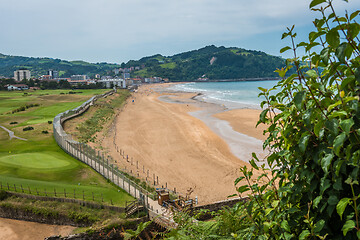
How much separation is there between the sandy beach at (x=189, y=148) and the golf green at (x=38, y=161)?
17.4ft

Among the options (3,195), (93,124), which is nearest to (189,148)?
(3,195)

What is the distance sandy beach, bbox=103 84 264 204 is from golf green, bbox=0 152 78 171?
5.30m

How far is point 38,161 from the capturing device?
87.4 feet

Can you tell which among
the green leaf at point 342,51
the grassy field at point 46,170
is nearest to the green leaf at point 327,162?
the green leaf at point 342,51

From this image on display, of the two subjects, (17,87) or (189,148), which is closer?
(189,148)

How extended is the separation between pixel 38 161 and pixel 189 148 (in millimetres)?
16614

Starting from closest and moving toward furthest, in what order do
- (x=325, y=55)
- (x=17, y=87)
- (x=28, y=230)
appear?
1. (x=325, y=55)
2. (x=28, y=230)
3. (x=17, y=87)

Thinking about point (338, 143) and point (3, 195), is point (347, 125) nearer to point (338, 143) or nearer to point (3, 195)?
point (338, 143)

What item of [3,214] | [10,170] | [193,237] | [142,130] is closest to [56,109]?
[142,130]

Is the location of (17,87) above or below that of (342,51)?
below

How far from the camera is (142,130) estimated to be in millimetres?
46375

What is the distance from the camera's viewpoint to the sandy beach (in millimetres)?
25422

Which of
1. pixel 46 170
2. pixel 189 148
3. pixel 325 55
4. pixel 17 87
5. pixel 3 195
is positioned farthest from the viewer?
pixel 17 87

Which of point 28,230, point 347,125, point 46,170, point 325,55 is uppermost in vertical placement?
point 325,55
